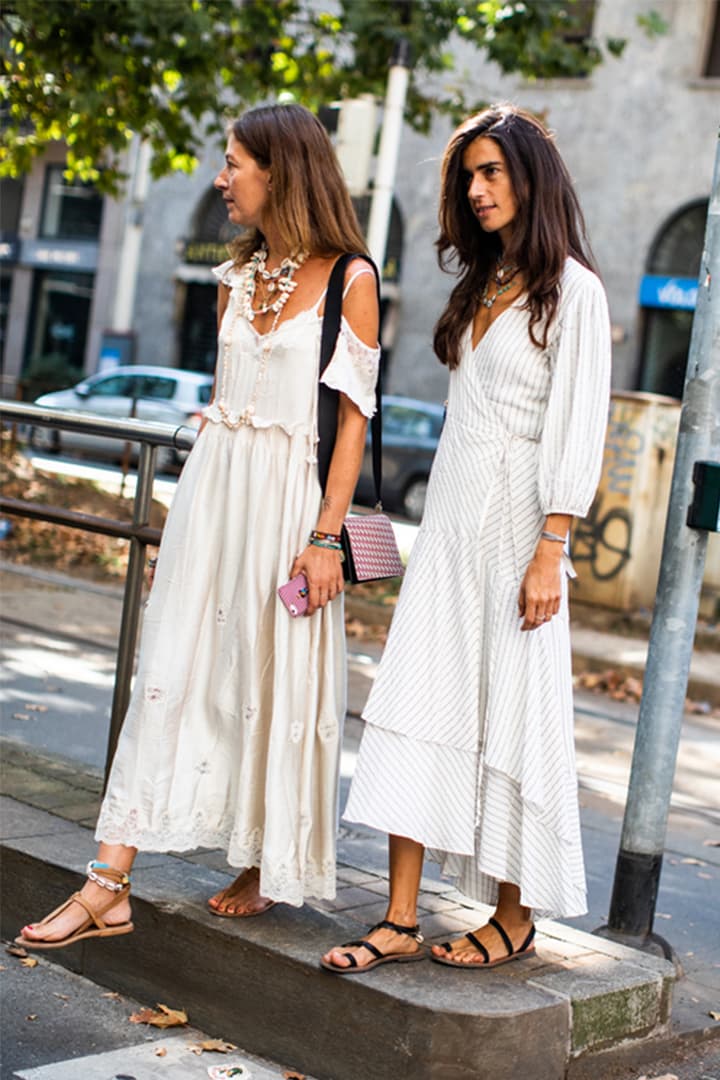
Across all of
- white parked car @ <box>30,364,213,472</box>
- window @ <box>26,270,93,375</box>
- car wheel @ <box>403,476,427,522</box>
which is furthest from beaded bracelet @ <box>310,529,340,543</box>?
window @ <box>26,270,93,375</box>

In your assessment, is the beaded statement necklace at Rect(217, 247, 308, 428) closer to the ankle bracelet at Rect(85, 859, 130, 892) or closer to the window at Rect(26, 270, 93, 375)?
the ankle bracelet at Rect(85, 859, 130, 892)

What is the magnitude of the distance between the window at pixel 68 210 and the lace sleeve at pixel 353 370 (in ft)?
99.0

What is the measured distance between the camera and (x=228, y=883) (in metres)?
4.15

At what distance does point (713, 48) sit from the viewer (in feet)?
76.9

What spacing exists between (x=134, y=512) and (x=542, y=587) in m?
1.68

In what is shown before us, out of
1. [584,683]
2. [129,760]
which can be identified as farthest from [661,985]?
[584,683]

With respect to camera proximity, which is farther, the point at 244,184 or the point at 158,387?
the point at 158,387

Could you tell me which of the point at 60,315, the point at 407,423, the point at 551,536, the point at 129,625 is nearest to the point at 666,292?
the point at 407,423

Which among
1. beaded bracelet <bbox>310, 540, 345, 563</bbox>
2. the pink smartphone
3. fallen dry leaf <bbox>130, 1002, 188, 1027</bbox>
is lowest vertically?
fallen dry leaf <bbox>130, 1002, 188, 1027</bbox>

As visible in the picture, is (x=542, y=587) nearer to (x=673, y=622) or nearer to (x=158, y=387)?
(x=673, y=622)

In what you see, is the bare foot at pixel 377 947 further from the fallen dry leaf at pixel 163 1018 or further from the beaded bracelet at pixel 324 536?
the beaded bracelet at pixel 324 536

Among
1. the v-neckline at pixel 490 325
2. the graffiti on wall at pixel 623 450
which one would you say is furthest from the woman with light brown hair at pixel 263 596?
the graffiti on wall at pixel 623 450

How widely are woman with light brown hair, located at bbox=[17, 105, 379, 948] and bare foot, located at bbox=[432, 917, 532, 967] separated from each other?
31cm

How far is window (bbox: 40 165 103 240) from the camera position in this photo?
109 feet
